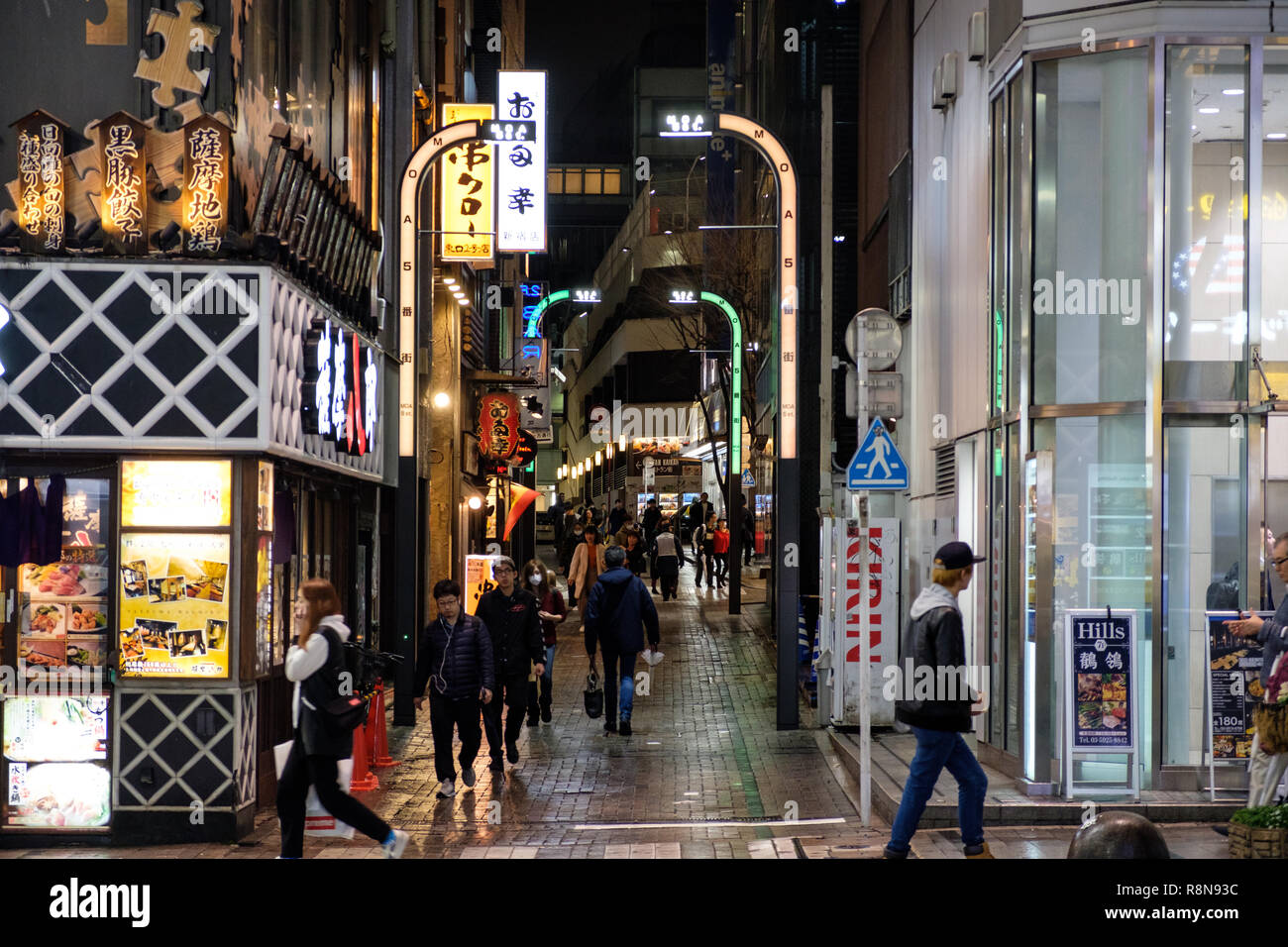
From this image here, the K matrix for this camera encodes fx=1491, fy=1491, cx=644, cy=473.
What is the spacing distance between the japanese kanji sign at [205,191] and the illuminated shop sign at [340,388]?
1787 mm

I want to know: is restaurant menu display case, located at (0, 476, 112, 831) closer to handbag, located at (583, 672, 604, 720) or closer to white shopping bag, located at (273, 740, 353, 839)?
white shopping bag, located at (273, 740, 353, 839)

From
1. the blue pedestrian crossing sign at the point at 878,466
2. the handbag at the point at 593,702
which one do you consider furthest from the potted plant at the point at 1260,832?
the handbag at the point at 593,702

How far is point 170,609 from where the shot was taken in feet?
38.1

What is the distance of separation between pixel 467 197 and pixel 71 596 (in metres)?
13.4

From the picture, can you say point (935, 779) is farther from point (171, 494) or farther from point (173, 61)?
point (173, 61)

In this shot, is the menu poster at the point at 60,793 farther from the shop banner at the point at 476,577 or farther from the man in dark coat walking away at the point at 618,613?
the shop banner at the point at 476,577

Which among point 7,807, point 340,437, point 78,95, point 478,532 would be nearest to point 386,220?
point 340,437

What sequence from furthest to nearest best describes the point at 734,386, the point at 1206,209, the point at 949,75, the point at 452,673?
the point at 734,386 → the point at 949,75 → the point at 452,673 → the point at 1206,209

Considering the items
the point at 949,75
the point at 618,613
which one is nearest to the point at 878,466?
the point at 618,613

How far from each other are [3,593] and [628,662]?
23.6 feet

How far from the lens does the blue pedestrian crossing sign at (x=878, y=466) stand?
11.8 m

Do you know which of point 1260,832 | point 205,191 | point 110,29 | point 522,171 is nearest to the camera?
point 1260,832

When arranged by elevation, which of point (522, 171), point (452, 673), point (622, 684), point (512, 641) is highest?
point (522, 171)

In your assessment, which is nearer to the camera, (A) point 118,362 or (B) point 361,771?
(A) point 118,362
